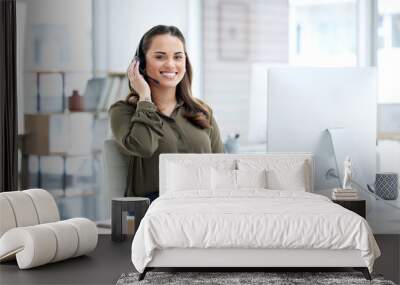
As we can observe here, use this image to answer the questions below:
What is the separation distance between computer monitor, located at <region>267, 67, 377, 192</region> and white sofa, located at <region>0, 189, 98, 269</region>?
234 cm

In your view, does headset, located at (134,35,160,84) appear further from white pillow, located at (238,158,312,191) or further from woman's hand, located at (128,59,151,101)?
white pillow, located at (238,158,312,191)

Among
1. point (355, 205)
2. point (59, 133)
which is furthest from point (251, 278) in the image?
point (59, 133)

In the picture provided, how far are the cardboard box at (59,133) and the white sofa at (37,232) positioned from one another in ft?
4.43

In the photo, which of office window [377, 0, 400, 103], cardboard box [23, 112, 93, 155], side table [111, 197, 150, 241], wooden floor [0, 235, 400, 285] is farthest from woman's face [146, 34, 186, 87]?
office window [377, 0, 400, 103]

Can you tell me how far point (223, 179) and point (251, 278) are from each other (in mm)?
1630

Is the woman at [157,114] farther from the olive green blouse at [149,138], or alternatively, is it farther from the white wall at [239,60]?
the white wall at [239,60]

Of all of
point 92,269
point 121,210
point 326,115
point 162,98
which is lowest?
point 92,269

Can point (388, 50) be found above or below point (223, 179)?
above

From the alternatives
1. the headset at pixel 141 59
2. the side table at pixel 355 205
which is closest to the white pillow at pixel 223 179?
the side table at pixel 355 205

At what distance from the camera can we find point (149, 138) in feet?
25.0

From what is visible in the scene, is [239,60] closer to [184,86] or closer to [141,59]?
[184,86]

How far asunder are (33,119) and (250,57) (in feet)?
7.58

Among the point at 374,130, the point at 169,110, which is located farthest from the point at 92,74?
the point at 374,130

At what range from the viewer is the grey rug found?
17.4 ft
